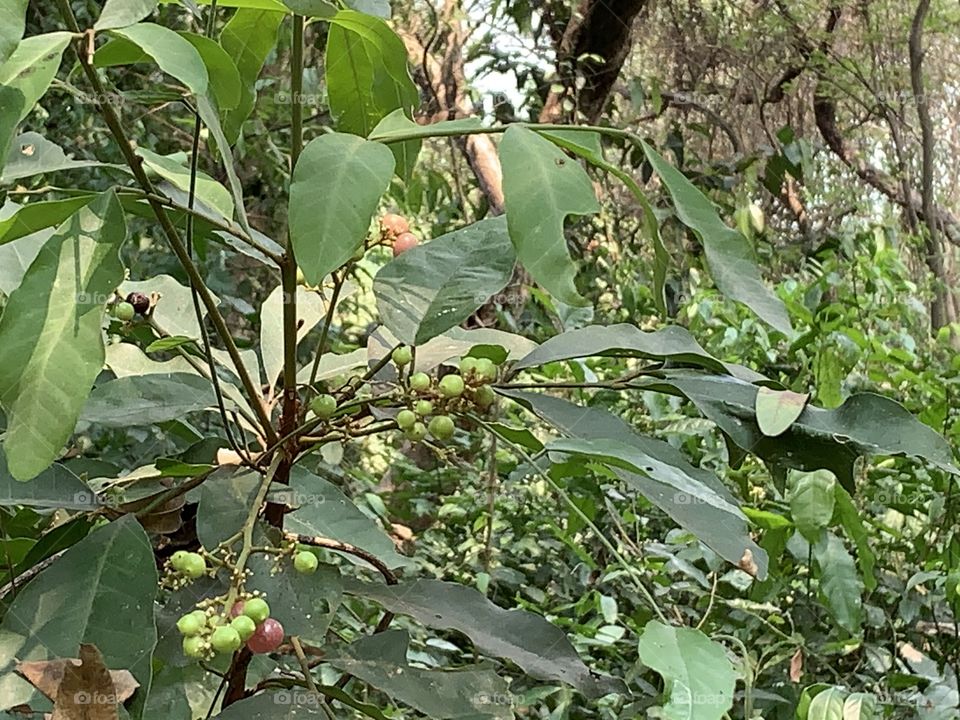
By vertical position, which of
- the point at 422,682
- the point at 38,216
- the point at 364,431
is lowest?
the point at 422,682

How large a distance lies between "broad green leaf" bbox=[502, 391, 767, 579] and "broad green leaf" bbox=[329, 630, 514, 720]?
0.13m

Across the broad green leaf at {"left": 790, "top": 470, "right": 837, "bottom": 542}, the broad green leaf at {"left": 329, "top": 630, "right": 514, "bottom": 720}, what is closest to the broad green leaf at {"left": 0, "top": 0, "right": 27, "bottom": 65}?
the broad green leaf at {"left": 329, "top": 630, "right": 514, "bottom": 720}

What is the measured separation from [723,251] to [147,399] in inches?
13.3

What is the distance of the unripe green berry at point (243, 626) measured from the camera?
1.22ft

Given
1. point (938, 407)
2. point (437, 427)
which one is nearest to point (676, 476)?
point (437, 427)

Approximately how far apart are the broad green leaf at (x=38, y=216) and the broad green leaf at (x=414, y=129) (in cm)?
13

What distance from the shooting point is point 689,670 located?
39 cm

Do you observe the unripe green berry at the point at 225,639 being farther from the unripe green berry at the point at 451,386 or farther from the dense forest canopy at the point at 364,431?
the unripe green berry at the point at 451,386

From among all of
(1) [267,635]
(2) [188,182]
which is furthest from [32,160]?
(1) [267,635]

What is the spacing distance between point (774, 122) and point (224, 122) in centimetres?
271

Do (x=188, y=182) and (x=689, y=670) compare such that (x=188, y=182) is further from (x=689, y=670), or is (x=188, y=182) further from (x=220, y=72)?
(x=689, y=670)

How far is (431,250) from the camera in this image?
1.77 ft

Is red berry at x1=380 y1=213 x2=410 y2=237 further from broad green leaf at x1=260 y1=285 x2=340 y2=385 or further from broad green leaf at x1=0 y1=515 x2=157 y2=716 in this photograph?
broad green leaf at x1=0 y1=515 x2=157 y2=716

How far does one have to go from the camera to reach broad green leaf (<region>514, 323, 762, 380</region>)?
0.49 meters
